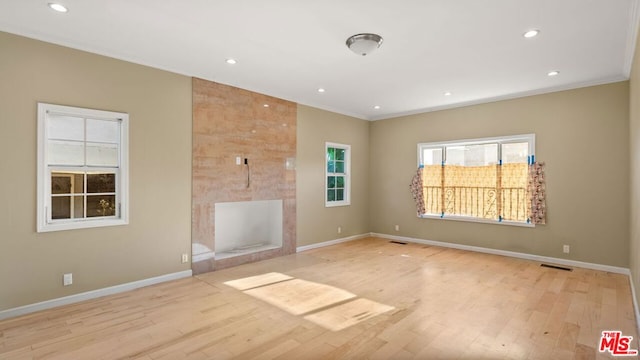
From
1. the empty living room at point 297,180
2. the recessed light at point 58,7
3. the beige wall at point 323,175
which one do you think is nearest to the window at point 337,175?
the beige wall at point 323,175

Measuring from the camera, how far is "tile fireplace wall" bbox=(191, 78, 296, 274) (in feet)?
15.3

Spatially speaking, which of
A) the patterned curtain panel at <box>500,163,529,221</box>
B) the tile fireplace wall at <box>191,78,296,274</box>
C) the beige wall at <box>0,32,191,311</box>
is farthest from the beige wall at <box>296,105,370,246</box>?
the patterned curtain panel at <box>500,163,529,221</box>

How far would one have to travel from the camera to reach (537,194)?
5.36 m

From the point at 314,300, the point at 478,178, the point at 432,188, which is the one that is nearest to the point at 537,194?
the point at 478,178

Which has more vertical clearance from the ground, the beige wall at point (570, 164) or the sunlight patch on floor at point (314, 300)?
the beige wall at point (570, 164)

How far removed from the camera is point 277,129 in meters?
5.73

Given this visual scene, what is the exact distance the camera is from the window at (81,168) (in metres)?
3.41

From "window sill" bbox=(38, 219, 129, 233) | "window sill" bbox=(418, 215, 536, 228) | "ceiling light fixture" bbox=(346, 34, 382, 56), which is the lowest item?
"window sill" bbox=(418, 215, 536, 228)

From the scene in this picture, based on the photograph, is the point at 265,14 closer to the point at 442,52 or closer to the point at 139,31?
the point at 139,31

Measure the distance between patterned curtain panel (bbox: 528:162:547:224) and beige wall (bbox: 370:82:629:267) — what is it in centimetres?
9

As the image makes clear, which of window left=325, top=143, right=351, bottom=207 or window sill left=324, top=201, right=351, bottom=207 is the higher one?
window left=325, top=143, right=351, bottom=207

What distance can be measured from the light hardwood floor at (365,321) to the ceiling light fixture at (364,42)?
9.27 feet

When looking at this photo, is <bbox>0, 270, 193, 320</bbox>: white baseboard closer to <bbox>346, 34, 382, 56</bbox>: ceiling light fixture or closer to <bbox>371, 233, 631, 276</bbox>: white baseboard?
<bbox>346, 34, 382, 56</bbox>: ceiling light fixture

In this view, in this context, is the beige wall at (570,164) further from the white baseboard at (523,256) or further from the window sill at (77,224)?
the window sill at (77,224)
